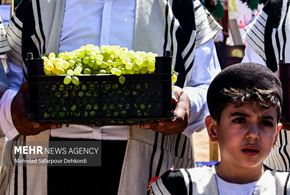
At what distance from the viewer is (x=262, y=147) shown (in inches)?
102

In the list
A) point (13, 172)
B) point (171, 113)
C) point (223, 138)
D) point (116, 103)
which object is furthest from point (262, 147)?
point (13, 172)

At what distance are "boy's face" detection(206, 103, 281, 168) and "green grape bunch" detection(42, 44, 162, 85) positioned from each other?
0.34 metres

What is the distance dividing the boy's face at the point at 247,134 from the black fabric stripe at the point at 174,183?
0.18 meters

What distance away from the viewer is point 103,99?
2.68 meters

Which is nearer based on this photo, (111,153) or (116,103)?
(116,103)

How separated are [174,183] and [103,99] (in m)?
0.40

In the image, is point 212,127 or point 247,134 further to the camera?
point 212,127

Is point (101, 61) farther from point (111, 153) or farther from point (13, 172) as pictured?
point (13, 172)

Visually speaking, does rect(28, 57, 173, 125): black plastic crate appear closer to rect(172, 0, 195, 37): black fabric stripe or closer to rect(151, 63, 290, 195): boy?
rect(151, 63, 290, 195): boy

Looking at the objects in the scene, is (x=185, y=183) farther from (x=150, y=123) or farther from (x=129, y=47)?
(x=129, y=47)

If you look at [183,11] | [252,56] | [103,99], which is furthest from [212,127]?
[252,56]

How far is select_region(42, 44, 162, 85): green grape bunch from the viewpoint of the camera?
2.67 metres

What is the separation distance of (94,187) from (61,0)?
0.79 metres

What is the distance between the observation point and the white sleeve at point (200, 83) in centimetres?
309
